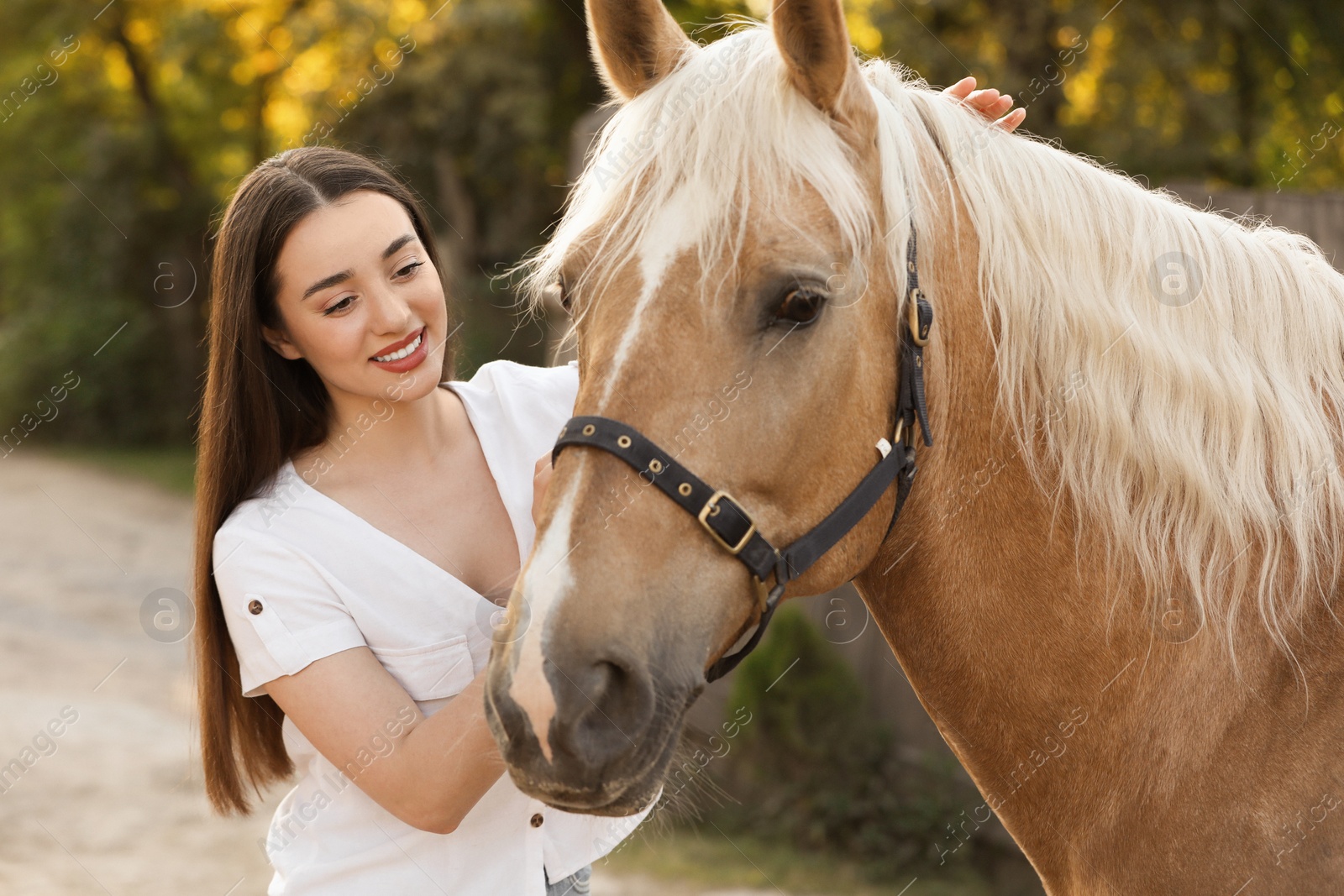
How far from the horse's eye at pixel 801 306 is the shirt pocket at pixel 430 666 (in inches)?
36.2

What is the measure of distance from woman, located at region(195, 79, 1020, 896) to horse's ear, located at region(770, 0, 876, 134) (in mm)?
462

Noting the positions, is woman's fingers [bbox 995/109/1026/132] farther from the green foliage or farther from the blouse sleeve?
the green foliage

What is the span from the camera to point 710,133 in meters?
1.63

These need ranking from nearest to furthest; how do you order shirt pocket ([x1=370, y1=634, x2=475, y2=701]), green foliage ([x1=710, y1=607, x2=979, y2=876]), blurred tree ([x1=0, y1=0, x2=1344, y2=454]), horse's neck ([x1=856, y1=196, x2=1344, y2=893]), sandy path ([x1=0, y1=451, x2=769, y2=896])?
horse's neck ([x1=856, y1=196, x2=1344, y2=893]) → shirt pocket ([x1=370, y1=634, x2=475, y2=701]) → sandy path ([x1=0, y1=451, x2=769, y2=896]) → green foliage ([x1=710, y1=607, x2=979, y2=876]) → blurred tree ([x1=0, y1=0, x2=1344, y2=454])

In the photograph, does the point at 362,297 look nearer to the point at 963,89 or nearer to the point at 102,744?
the point at 963,89

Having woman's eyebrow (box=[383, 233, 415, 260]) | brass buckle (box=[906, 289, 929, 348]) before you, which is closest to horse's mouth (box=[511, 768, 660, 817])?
brass buckle (box=[906, 289, 929, 348])

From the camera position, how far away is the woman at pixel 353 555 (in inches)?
72.9

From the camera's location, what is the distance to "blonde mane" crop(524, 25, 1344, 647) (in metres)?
1.66

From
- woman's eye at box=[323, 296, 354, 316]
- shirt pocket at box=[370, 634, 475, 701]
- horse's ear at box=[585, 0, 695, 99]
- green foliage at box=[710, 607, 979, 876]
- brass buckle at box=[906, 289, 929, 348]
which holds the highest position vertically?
horse's ear at box=[585, 0, 695, 99]

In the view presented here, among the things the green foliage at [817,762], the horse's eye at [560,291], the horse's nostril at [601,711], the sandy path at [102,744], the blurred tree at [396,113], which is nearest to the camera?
the horse's nostril at [601,711]

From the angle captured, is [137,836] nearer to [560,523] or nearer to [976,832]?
[976,832]

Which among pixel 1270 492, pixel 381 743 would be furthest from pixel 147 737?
pixel 1270 492

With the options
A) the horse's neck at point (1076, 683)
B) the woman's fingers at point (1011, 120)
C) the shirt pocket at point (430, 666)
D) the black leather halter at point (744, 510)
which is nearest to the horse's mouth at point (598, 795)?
the black leather halter at point (744, 510)

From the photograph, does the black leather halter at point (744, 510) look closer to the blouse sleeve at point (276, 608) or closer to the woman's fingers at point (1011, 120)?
the woman's fingers at point (1011, 120)
